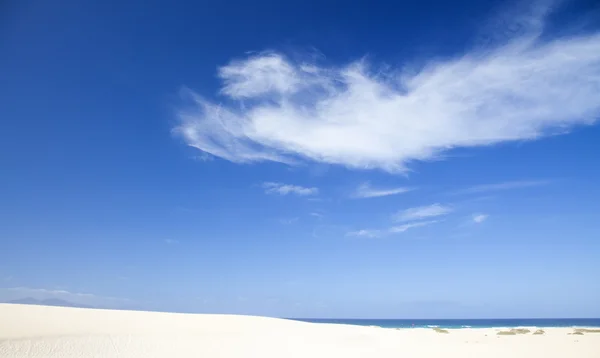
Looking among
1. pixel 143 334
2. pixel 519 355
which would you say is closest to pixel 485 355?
pixel 519 355

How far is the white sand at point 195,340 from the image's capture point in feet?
44.6

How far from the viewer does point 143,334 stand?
51.8 feet

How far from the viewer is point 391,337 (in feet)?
72.9

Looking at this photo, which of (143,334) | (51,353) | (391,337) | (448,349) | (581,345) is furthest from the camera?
(391,337)

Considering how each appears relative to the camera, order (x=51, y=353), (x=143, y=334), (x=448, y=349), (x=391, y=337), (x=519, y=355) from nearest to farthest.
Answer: (x=51, y=353) < (x=143, y=334) < (x=519, y=355) < (x=448, y=349) < (x=391, y=337)

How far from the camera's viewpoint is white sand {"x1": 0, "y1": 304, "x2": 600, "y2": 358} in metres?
13.6

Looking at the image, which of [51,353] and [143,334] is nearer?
[51,353]

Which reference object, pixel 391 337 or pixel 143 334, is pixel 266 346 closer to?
pixel 143 334

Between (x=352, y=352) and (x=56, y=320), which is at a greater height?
(x=56, y=320)

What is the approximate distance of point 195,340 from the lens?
53.0 ft

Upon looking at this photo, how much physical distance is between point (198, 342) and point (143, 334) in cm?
240

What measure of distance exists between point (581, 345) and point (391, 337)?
1027 centimetres

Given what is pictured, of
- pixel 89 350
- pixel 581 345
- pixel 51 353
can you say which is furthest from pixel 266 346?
pixel 581 345

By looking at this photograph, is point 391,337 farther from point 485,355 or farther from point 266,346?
point 266,346
